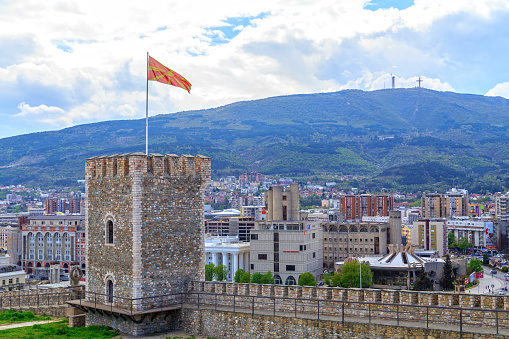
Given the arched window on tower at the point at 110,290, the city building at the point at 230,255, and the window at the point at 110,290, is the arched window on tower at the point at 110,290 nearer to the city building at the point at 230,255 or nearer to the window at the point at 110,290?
the window at the point at 110,290

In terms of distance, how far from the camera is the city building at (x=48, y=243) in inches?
4975

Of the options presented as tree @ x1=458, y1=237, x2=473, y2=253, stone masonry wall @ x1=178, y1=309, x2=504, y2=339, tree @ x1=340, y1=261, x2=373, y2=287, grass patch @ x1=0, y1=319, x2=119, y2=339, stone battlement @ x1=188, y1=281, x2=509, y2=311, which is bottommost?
tree @ x1=458, y1=237, x2=473, y2=253

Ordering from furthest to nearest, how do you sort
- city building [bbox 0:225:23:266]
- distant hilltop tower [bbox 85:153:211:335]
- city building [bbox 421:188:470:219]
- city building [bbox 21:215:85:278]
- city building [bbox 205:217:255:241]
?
city building [bbox 421:188:470:219] < city building [bbox 0:225:23:266] < city building [bbox 205:217:255:241] < city building [bbox 21:215:85:278] < distant hilltop tower [bbox 85:153:211:335]

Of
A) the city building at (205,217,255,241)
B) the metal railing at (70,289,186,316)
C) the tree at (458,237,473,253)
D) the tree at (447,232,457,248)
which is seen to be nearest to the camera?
the metal railing at (70,289,186,316)

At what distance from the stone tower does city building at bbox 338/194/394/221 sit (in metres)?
159

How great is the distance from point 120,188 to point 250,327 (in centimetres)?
621

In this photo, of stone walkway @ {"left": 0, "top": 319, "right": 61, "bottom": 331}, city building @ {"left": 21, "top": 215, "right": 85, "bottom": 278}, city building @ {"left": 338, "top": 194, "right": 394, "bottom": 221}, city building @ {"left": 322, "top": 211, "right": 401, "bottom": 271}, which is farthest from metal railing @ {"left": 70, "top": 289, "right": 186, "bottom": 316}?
city building @ {"left": 338, "top": 194, "right": 394, "bottom": 221}

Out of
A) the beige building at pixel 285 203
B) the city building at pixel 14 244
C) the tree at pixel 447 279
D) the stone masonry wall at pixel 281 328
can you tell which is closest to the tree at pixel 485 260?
the beige building at pixel 285 203

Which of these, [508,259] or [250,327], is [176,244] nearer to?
[250,327]

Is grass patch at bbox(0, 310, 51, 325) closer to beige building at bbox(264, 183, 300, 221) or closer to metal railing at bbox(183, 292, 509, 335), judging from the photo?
metal railing at bbox(183, 292, 509, 335)

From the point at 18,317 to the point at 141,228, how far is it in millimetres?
7666

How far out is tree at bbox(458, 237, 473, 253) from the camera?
5310 inches

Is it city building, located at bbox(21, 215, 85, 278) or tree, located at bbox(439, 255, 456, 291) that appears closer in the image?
tree, located at bbox(439, 255, 456, 291)

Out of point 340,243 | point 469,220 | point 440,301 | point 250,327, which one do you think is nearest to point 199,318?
point 250,327
